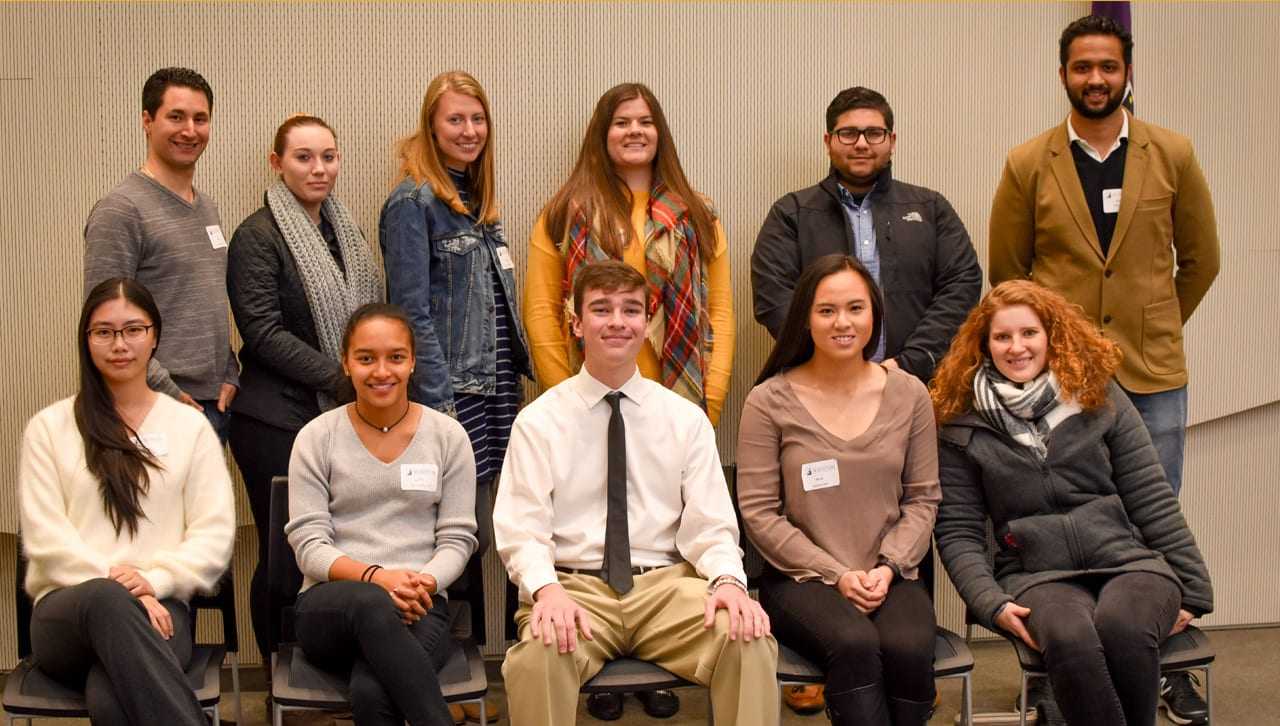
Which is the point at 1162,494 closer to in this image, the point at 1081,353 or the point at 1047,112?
the point at 1081,353

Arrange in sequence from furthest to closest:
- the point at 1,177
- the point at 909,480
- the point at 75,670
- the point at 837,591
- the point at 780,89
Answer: the point at 780,89 → the point at 1,177 → the point at 909,480 → the point at 837,591 → the point at 75,670

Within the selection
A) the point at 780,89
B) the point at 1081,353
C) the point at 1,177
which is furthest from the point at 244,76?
the point at 1081,353

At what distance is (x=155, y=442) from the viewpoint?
2836 mm

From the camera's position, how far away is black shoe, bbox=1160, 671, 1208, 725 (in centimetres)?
344

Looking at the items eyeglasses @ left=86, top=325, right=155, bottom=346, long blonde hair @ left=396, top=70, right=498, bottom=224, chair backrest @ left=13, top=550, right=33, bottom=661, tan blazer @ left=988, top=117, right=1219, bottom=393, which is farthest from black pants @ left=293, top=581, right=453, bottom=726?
tan blazer @ left=988, top=117, right=1219, bottom=393

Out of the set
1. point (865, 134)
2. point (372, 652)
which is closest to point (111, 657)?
point (372, 652)

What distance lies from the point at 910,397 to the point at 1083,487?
47cm

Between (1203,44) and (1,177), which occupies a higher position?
(1203,44)

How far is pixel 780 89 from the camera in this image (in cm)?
407

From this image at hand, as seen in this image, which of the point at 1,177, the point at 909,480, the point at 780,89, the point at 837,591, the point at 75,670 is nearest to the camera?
the point at 75,670

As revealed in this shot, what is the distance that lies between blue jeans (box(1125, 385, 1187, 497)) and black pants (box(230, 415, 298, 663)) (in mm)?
2429

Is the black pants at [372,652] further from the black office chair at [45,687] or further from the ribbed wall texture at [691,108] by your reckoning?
the ribbed wall texture at [691,108]

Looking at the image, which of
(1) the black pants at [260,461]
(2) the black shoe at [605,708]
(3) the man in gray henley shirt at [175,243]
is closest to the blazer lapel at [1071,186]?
(2) the black shoe at [605,708]

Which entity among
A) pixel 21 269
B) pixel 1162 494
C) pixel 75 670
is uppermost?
pixel 21 269
